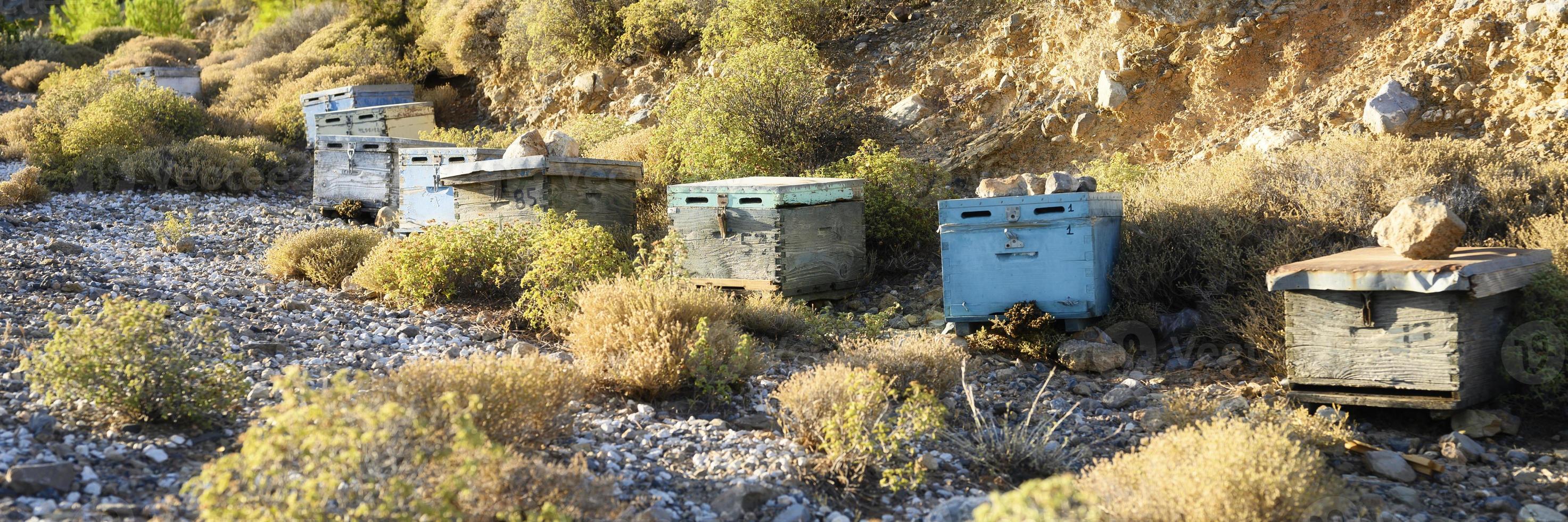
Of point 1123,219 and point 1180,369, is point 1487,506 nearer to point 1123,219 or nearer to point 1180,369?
point 1180,369

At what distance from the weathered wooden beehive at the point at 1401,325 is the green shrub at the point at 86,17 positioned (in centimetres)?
3895

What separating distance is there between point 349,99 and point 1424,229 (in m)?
13.2

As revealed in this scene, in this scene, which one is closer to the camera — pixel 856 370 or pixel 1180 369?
pixel 856 370

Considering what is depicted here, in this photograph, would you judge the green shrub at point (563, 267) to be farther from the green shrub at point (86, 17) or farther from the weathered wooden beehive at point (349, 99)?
the green shrub at point (86, 17)

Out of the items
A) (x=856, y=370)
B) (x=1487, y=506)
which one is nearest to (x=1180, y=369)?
(x=1487, y=506)

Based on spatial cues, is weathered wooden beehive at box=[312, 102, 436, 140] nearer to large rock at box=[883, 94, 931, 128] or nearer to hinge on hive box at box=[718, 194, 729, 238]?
large rock at box=[883, 94, 931, 128]

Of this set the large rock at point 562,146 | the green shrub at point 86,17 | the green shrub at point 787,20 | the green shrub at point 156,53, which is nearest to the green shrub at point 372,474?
the large rock at point 562,146

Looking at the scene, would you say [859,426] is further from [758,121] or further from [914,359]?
[758,121]

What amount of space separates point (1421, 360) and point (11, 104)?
23648mm

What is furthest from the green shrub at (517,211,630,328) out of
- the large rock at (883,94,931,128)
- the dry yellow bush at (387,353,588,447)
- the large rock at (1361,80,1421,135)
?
the large rock at (1361,80,1421,135)

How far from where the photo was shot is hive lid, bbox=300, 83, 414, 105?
1417 centimetres

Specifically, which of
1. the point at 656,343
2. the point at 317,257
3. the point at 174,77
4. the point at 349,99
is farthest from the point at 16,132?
the point at 656,343

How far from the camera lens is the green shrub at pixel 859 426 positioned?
4066 mm

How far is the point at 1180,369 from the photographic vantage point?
5.97m
